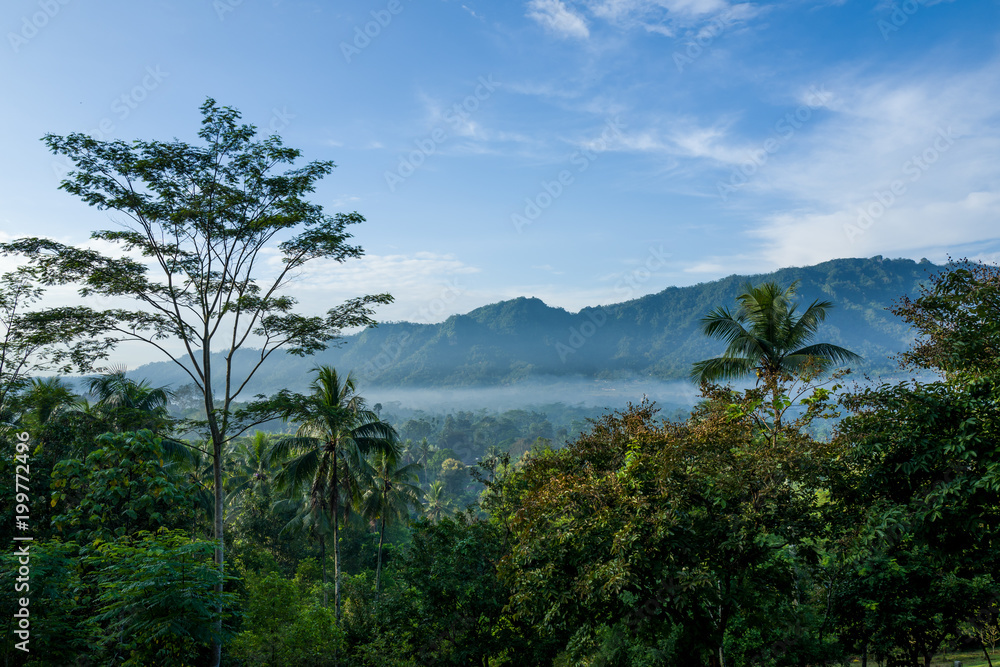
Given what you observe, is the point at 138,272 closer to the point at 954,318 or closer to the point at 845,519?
the point at 845,519

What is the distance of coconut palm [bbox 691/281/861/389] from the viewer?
14125 mm

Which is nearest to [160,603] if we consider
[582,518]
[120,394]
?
[582,518]

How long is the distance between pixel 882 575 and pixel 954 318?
397 centimetres

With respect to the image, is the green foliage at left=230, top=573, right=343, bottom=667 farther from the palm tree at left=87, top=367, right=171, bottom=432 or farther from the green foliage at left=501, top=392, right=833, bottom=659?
the palm tree at left=87, top=367, right=171, bottom=432

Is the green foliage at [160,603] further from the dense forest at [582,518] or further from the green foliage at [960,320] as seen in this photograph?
the green foliage at [960,320]

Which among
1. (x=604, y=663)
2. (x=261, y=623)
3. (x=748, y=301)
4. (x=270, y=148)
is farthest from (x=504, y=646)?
(x=270, y=148)

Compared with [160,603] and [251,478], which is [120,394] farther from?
[160,603]

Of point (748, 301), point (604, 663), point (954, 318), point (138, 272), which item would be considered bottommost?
point (604, 663)

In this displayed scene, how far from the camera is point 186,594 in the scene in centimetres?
537

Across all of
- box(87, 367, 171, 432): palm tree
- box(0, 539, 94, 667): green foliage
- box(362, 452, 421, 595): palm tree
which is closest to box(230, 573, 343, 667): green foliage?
box(0, 539, 94, 667): green foliage

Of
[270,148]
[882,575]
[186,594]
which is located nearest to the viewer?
[186,594]

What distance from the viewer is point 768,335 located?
14227mm

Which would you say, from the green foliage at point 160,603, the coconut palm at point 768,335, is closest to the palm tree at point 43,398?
the green foliage at point 160,603

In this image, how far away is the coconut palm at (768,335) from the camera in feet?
46.3
